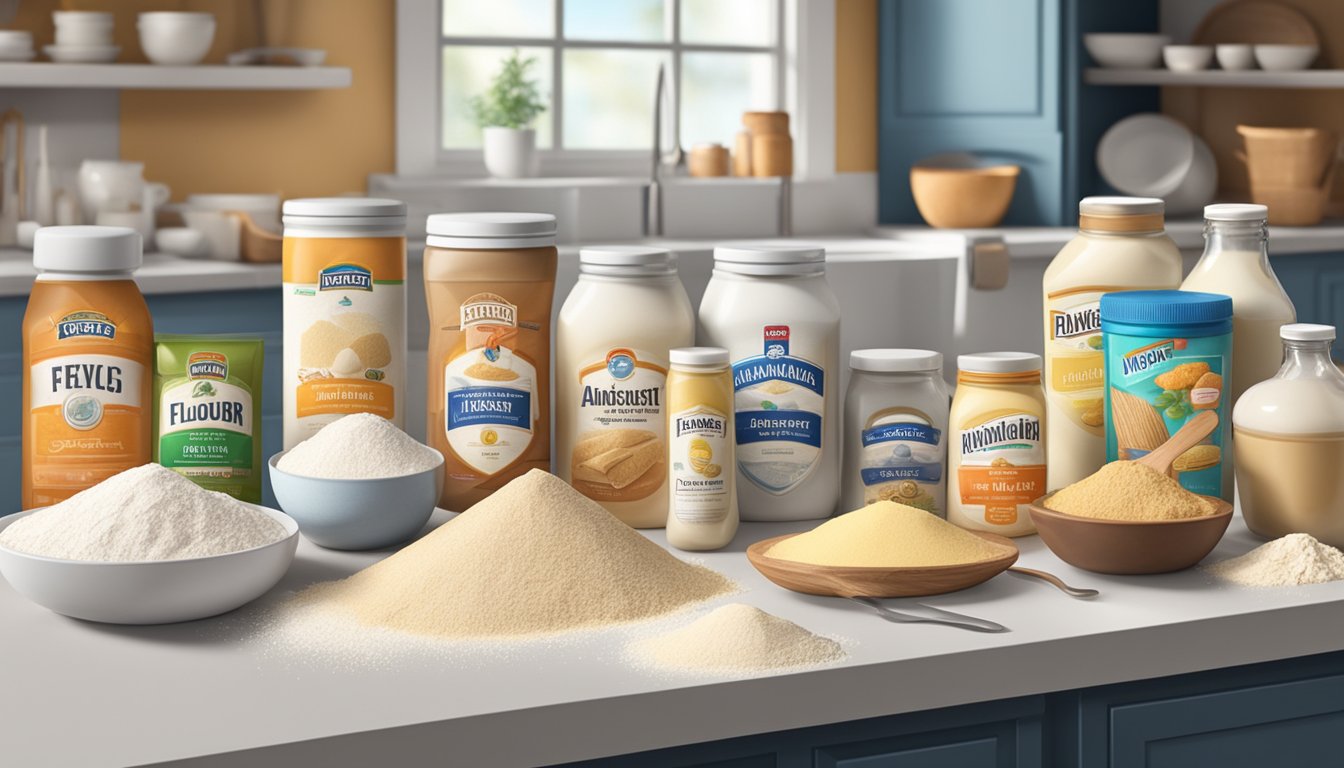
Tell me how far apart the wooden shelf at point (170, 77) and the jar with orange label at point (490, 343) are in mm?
2454

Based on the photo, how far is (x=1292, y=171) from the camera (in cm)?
418

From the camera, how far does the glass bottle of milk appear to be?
144 cm

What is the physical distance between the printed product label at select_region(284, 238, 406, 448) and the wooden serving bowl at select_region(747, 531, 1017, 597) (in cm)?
44

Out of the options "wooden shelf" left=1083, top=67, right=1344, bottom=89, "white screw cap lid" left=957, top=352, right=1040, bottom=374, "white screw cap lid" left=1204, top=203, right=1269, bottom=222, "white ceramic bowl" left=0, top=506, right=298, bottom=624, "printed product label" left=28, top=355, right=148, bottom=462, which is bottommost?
"white ceramic bowl" left=0, top=506, right=298, bottom=624

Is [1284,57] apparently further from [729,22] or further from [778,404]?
[778,404]

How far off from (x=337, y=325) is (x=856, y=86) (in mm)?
3499

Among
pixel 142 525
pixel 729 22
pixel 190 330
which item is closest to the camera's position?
pixel 142 525

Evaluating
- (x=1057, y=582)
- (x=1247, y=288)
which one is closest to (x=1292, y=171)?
(x=1247, y=288)

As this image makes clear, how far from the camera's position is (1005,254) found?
3.88m

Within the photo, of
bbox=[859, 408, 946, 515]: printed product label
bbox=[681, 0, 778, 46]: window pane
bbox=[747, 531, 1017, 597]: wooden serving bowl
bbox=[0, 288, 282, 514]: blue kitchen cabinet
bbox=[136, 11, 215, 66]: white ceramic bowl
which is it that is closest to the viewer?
bbox=[747, 531, 1017, 597]: wooden serving bowl

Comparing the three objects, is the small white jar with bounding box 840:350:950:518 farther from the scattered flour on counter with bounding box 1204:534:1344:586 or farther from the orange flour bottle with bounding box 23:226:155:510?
the orange flour bottle with bounding box 23:226:155:510

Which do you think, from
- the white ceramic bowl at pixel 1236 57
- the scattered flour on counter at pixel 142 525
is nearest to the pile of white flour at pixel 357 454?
the scattered flour on counter at pixel 142 525

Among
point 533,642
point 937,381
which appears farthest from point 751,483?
point 533,642

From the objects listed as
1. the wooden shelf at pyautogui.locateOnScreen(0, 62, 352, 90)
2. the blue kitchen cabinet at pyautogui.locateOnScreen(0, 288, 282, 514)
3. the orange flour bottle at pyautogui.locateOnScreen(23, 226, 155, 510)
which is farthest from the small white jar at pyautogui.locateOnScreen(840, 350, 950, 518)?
the wooden shelf at pyautogui.locateOnScreen(0, 62, 352, 90)
